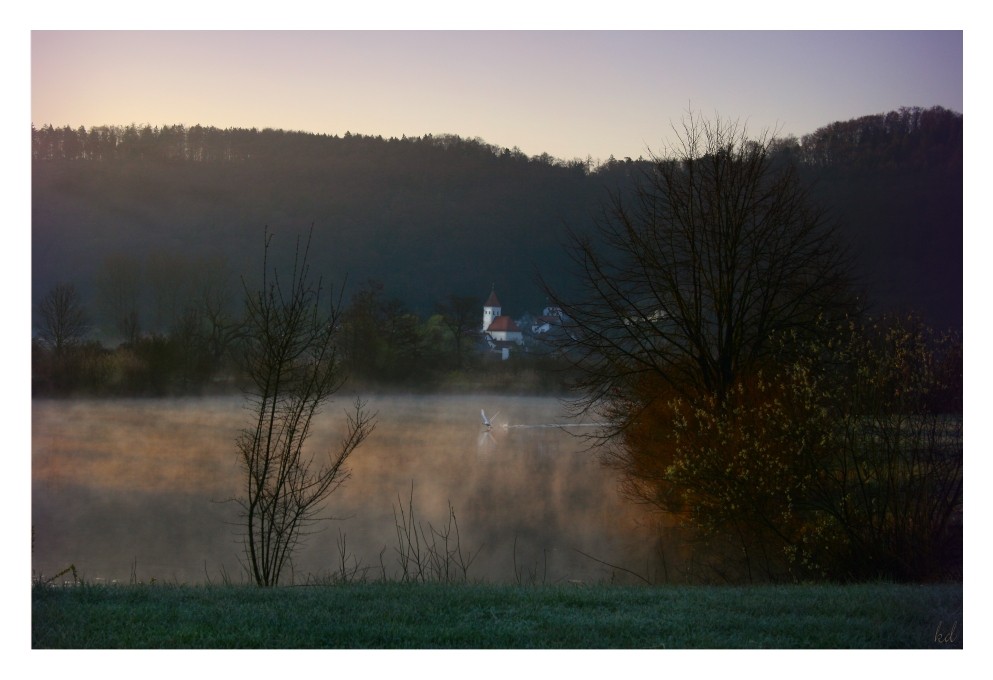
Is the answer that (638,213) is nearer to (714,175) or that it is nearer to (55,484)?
(714,175)

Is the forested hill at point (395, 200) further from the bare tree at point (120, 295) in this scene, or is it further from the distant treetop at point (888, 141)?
the bare tree at point (120, 295)

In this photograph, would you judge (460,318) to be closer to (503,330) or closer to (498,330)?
(498,330)

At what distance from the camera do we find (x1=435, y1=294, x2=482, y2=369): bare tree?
24.3 meters

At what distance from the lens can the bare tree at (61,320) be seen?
15875 millimetres

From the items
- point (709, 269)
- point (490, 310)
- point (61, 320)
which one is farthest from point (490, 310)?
point (709, 269)

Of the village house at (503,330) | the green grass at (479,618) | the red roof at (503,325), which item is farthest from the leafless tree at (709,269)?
the red roof at (503,325)

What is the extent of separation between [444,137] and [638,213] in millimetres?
12548

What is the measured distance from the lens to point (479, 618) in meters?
4.19

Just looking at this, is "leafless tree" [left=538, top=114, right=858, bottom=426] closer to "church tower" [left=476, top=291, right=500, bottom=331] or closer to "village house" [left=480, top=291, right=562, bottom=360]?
"village house" [left=480, top=291, right=562, bottom=360]

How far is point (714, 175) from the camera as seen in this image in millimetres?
9188

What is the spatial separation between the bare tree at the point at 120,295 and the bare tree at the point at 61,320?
2.68 meters

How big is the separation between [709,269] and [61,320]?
14383mm

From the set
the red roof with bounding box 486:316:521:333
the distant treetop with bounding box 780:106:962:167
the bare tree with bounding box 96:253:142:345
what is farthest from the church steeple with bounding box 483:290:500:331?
the distant treetop with bounding box 780:106:962:167
